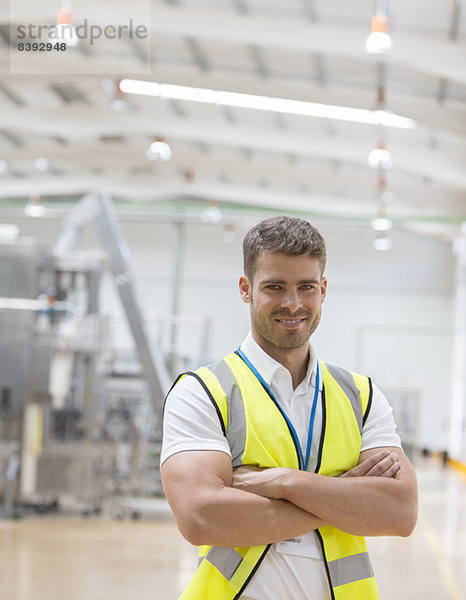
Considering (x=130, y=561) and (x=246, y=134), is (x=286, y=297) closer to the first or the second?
(x=130, y=561)

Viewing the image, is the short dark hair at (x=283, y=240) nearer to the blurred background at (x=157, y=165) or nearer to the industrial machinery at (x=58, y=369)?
the blurred background at (x=157, y=165)

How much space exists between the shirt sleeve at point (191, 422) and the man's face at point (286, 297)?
18 centimetres

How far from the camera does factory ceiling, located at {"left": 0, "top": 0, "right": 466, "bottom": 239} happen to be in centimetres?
1004

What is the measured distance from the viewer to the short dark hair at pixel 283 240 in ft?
5.65

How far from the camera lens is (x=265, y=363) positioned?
1766mm

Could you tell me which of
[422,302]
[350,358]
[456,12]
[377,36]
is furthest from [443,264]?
[377,36]

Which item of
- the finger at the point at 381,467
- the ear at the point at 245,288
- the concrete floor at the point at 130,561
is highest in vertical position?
the ear at the point at 245,288

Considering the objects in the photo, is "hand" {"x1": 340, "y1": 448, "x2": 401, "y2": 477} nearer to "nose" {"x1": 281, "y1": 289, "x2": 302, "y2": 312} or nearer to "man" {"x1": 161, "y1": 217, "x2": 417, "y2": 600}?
"man" {"x1": 161, "y1": 217, "x2": 417, "y2": 600}

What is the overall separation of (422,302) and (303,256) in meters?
21.9

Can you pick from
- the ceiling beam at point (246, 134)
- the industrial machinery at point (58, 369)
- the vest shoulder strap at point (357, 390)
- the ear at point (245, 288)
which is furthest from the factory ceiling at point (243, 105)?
the vest shoulder strap at point (357, 390)

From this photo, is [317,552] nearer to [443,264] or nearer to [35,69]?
[35,69]

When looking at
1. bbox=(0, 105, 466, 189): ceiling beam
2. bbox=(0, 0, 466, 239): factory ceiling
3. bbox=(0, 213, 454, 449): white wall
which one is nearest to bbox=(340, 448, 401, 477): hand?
bbox=(0, 0, 466, 239): factory ceiling

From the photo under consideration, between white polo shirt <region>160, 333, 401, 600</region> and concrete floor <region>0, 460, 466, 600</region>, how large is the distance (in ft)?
14.1

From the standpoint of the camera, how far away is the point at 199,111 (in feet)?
48.9
